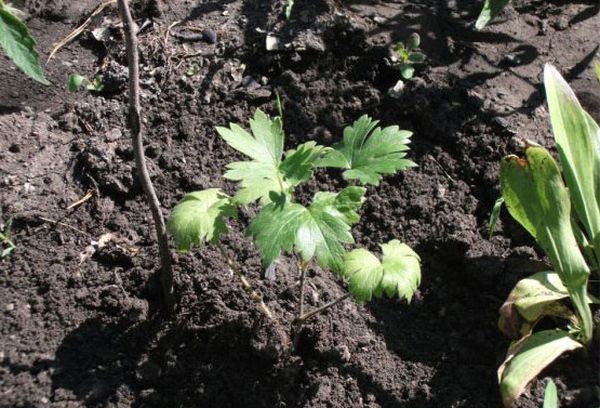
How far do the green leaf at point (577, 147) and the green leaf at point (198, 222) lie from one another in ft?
3.81

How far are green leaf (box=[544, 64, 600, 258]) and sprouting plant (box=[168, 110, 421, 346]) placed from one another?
691 mm

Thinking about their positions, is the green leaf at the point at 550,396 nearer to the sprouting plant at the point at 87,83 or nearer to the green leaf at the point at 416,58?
the green leaf at the point at 416,58

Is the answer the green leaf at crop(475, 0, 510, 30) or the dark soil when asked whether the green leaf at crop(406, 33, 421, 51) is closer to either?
the dark soil

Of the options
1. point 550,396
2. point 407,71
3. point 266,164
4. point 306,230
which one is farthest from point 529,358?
point 407,71

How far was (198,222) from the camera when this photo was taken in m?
1.91

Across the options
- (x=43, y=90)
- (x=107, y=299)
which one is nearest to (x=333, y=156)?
(x=107, y=299)

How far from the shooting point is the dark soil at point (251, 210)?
216 centimetres

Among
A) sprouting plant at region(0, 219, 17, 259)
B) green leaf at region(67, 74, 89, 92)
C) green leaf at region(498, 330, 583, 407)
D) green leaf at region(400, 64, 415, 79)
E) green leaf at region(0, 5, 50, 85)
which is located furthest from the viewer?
green leaf at region(400, 64, 415, 79)

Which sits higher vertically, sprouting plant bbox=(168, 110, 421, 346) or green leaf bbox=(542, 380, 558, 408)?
sprouting plant bbox=(168, 110, 421, 346)

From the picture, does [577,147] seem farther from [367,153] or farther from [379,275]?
[379,275]

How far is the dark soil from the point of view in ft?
7.10

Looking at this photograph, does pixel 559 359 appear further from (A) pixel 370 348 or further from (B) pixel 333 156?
(B) pixel 333 156

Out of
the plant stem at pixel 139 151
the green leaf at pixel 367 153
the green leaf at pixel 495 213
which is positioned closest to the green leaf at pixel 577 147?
the green leaf at pixel 495 213

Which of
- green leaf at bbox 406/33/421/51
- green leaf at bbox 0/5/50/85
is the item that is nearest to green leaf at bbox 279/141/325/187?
green leaf at bbox 0/5/50/85
